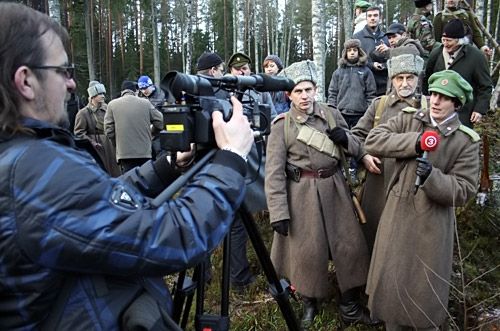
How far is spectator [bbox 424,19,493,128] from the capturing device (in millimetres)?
4773

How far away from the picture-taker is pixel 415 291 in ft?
9.47

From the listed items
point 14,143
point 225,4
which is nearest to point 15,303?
point 14,143

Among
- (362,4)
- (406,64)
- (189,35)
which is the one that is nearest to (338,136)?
(406,64)

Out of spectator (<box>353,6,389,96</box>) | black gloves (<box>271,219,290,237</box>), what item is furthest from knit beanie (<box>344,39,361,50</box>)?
black gloves (<box>271,219,290,237</box>)

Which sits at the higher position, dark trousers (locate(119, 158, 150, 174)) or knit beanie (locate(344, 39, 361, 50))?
knit beanie (locate(344, 39, 361, 50))

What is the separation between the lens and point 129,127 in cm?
646

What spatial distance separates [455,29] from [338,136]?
2.51 m

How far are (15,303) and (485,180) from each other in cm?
432

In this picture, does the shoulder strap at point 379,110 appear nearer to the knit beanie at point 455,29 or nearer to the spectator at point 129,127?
the knit beanie at point 455,29

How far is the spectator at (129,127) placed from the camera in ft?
21.3

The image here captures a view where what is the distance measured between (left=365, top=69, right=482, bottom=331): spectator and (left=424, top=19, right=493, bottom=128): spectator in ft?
7.04

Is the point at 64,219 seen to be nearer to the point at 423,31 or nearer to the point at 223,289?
the point at 223,289

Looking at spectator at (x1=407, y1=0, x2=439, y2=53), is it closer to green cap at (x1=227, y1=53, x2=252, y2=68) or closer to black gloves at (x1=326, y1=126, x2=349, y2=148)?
green cap at (x1=227, y1=53, x2=252, y2=68)

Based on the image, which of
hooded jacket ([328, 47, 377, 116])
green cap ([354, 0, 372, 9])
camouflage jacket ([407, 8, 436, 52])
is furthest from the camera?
green cap ([354, 0, 372, 9])
